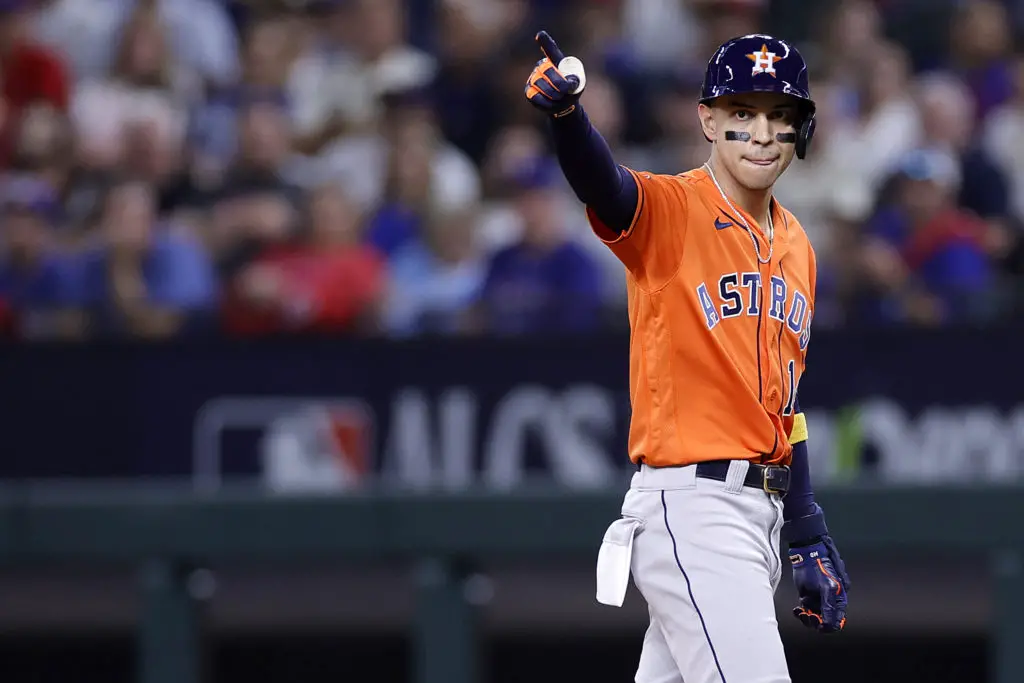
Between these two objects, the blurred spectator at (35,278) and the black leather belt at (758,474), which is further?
the blurred spectator at (35,278)

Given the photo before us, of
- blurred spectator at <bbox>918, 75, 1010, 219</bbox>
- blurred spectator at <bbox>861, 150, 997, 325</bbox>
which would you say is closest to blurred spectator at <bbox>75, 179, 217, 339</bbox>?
blurred spectator at <bbox>861, 150, 997, 325</bbox>

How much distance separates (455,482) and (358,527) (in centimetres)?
71

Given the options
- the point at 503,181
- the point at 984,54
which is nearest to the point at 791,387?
the point at 503,181

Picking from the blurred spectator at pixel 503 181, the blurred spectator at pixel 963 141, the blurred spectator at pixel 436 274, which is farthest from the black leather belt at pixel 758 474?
the blurred spectator at pixel 963 141

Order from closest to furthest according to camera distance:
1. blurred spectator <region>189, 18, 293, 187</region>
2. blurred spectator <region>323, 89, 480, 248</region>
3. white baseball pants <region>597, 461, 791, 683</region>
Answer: white baseball pants <region>597, 461, 791, 683</region> → blurred spectator <region>323, 89, 480, 248</region> → blurred spectator <region>189, 18, 293, 187</region>

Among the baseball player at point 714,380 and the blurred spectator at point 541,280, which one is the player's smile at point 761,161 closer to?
the baseball player at point 714,380

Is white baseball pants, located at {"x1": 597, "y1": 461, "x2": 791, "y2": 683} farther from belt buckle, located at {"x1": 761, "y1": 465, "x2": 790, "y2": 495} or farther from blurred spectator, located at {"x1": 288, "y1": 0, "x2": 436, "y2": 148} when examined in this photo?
blurred spectator, located at {"x1": 288, "y1": 0, "x2": 436, "y2": 148}

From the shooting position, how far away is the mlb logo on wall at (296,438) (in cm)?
675

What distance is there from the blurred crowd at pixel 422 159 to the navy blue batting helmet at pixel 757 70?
3.15 meters

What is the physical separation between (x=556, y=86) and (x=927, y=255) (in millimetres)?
4106

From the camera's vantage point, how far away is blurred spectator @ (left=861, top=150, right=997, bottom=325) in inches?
254

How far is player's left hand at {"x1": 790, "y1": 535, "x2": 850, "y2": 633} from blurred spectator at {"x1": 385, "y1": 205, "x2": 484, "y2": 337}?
3279 mm

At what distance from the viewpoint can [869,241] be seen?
22.4ft

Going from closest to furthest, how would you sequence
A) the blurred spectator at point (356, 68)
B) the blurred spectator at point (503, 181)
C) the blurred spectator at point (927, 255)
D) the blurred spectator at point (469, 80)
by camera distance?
1. the blurred spectator at point (927, 255)
2. the blurred spectator at point (503, 181)
3. the blurred spectator at point (469, 80)
4. the blurred spectator at point (356, 68)
